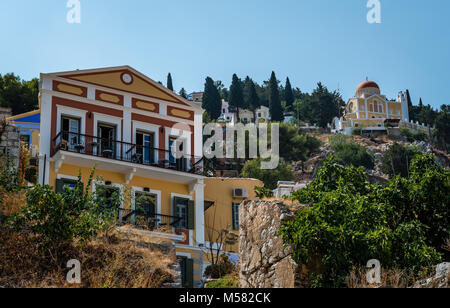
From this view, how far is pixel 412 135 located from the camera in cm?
10694

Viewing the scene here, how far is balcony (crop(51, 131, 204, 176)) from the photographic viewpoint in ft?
88.8

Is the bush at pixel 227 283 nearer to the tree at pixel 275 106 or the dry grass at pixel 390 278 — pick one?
the dry grass at pixel 390 278

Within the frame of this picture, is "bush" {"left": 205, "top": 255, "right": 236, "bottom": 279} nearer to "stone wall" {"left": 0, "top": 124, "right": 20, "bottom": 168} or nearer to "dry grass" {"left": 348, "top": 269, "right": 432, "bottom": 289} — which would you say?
"stone wall" {"left": 0, "top": 124, "right": 20, "bottom": 168}

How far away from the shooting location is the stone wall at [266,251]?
644 inches

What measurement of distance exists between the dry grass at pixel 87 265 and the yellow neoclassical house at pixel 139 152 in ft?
25.8

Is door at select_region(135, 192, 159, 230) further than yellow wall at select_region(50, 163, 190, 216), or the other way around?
yellow wall at select_region(50, 163, 190, 216)

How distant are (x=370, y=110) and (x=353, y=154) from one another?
3539 cm

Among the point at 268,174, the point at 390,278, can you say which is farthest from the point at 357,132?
the point at 390,278

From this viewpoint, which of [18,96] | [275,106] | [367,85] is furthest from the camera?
[367,85]

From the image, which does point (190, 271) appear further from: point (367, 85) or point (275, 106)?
point (367, 85)

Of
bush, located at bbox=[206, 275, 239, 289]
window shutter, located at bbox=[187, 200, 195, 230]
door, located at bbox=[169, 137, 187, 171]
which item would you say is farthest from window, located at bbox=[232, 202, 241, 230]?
bush, located at bbox=[206, 275, 239, 289]

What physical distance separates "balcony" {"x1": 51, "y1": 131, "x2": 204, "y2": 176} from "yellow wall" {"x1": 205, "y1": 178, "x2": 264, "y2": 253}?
56.7 inches
